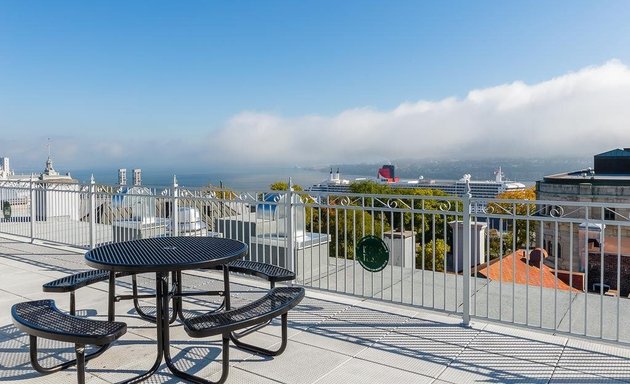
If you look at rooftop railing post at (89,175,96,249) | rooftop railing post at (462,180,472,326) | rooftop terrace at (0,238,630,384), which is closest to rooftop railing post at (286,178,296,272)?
rooftop terrace at (0,238,630,384)

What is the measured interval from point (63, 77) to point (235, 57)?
45.2 feet

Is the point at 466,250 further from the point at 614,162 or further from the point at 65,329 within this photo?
the point at 614,162

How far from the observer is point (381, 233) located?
526 centimetres

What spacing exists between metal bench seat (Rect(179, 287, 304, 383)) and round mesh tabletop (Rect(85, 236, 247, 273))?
38 centimetres

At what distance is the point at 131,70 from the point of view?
38438 millimetres

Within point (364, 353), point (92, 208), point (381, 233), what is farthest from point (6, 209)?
point (364, 353)

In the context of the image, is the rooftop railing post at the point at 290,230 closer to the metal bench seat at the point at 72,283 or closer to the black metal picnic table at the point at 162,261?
the black metal picnic table at the point at 162,261

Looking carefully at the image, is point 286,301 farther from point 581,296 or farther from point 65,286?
point 581,296

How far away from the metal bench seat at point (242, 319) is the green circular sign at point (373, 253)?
137 centimetres

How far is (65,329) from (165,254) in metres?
0.91

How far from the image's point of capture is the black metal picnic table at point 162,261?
314cm

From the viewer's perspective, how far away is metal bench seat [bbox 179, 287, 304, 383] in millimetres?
2801

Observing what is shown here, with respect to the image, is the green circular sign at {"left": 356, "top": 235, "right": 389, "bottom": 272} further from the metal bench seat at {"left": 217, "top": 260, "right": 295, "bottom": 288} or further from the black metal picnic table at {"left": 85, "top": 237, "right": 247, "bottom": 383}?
the black metal picnic table at {"left": 85, "top": 237, "right": 247, "bottom": 383}

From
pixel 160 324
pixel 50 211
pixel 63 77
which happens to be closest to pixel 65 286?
pixel 160 324
